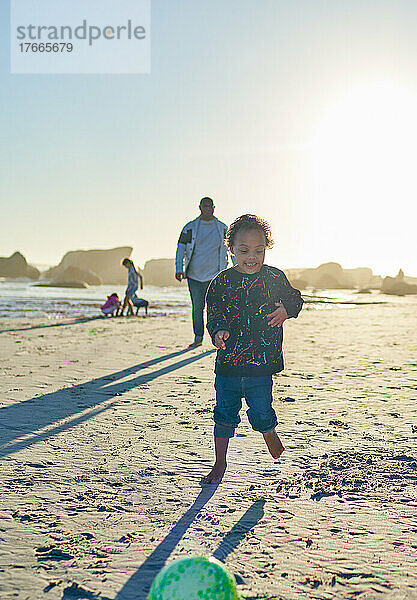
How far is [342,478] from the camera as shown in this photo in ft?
9.46

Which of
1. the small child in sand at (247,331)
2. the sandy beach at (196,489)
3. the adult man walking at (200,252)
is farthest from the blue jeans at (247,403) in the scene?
the adult man walking at (200,252)

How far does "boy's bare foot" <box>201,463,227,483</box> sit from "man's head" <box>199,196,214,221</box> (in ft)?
18.3

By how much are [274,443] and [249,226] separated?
47.4 inches

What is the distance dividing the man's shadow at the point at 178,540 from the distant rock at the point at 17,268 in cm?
13207

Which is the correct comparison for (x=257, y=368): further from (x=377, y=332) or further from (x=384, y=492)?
(x=377, y=332)

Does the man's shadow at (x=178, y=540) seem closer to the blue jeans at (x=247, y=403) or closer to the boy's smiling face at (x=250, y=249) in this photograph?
the blue jeans at (x=247, y=403)

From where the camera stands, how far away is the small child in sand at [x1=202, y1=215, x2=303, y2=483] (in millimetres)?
2908

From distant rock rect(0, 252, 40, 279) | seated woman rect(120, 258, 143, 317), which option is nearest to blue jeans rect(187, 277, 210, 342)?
seated woman rect(120, 258, 143, 317)

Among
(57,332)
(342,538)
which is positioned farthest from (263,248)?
(57,332)

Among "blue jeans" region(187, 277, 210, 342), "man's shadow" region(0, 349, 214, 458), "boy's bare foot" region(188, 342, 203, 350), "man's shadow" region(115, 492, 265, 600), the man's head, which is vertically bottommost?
"man's shadow" region(115, 492, 265, 600)

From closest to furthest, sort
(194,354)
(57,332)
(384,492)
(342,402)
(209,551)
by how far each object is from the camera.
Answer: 1. (209,551)
2. (384,492)
3. (342,402)
4. (194,354)
5. (57,332)

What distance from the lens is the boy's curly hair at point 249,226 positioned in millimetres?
2963

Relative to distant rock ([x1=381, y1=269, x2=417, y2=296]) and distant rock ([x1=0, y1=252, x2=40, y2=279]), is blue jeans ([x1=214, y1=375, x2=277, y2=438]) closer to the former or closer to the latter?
distant rock ([x1=381, y1=269, x2=417, y2=296])

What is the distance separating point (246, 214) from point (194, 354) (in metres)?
4.76
